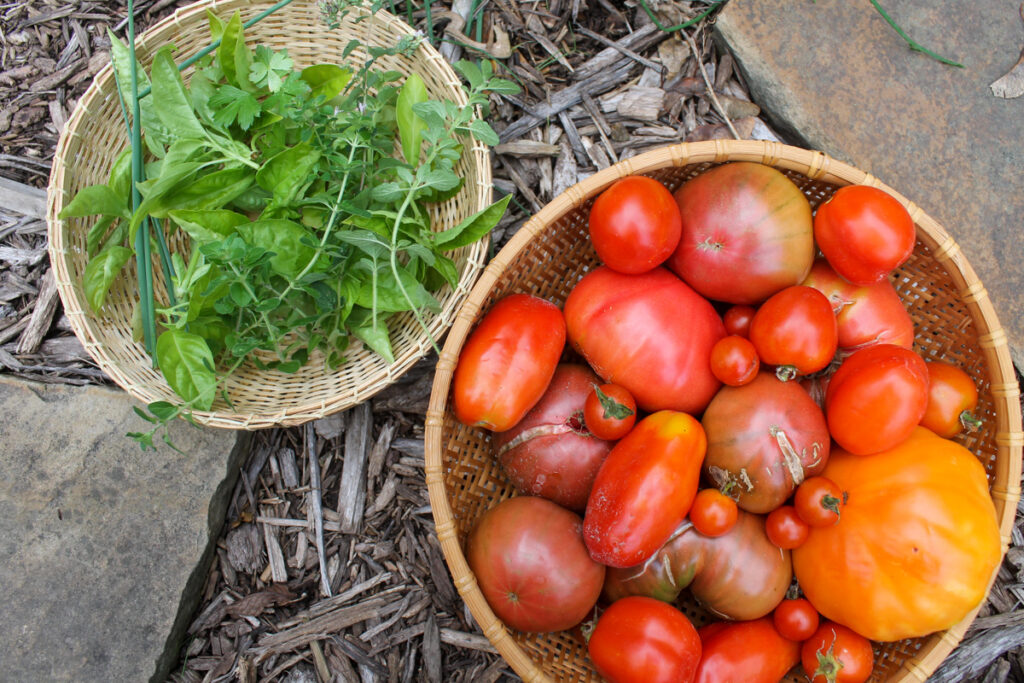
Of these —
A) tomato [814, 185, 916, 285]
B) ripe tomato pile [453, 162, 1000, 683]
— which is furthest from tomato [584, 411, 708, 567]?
tomato [814, 185, 916, 285]

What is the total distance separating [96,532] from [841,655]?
1797 millimetres

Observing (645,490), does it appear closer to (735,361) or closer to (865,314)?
(735,361)

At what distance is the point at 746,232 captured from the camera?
1450 mm

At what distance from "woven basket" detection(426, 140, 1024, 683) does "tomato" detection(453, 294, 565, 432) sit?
0.15 ft

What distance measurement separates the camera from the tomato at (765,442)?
4.56ft

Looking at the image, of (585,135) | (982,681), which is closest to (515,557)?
(585,135)

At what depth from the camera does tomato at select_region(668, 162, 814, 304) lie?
1450 millimetres

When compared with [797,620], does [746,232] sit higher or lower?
higher

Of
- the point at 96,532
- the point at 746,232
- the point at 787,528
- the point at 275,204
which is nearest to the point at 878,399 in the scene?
the point at 787,528

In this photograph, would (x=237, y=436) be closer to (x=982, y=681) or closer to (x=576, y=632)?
(x=576, y=632)

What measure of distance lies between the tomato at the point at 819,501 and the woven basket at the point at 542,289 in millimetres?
364

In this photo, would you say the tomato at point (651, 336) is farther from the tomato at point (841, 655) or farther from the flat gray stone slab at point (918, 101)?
the flat gray stone slab at point (918, 101)

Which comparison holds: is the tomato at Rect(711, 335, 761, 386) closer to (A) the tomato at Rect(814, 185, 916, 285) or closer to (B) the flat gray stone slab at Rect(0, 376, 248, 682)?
(A) the tomato at Rect(814, 185, 916, 285)

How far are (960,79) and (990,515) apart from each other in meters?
1.28
